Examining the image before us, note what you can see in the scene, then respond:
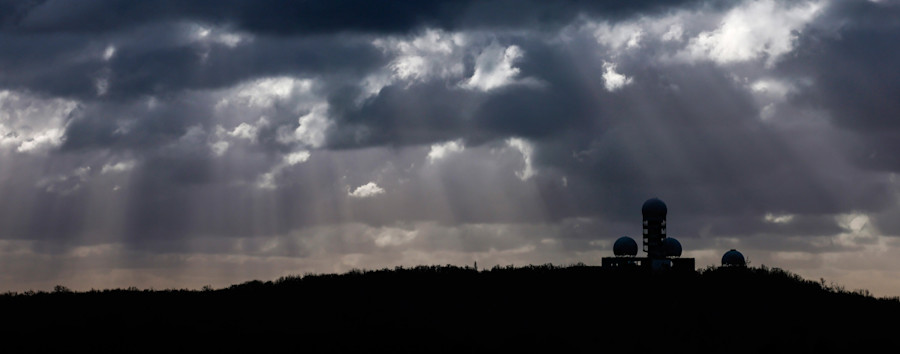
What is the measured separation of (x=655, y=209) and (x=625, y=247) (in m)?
6.59

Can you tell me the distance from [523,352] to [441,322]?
579 centimetres

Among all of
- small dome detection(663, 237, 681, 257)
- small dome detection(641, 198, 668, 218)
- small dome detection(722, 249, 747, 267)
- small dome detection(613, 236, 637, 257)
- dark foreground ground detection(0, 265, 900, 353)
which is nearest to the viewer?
dark foreground ground detection(0, 265, 900, 353)

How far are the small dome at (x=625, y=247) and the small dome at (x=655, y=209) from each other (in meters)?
5.54

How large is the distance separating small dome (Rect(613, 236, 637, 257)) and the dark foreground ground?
17466 millimetres

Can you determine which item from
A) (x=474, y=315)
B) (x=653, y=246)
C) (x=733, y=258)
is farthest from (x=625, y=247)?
(x=474, y=315)

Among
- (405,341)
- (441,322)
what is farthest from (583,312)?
(405,341)

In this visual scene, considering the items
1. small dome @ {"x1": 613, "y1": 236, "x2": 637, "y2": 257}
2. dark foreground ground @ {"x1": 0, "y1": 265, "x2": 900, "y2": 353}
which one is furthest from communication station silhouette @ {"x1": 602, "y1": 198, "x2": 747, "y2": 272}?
dark foreground ground @ {"x1": 0, "y1": 265, "x2": 900, "y2": 353}

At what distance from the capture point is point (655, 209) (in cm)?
6750

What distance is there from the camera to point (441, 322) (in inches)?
1670

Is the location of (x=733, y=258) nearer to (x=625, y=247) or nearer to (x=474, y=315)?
(x=625, y=247)

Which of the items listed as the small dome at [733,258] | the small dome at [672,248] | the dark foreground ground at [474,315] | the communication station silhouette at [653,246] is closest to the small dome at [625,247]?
the communication station silhouette at [653,246]

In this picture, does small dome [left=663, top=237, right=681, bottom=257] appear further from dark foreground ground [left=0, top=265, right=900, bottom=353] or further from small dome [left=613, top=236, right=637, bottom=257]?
dark foreground ground [left=0, top=265, right=900, bottom=353]

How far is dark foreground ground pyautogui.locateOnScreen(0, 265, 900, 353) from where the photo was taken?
128 feet

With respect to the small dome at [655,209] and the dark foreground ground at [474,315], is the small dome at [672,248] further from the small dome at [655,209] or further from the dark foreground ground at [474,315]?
the dark foreground ground at [474,315]
